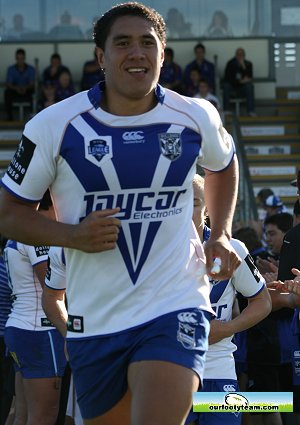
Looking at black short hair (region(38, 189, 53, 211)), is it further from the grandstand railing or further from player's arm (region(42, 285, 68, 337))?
the grandstand railing

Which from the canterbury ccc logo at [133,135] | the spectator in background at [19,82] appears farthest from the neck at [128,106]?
the spectator in background at [19,82]

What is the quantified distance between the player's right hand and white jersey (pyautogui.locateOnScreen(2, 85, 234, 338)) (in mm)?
148

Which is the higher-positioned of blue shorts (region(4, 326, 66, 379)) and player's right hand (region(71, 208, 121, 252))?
player's right hand (region(71, 208, 121, 252))

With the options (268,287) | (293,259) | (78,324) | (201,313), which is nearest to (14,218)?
(78,324)

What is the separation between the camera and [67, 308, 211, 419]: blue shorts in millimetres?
4531

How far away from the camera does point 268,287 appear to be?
693 centimetres

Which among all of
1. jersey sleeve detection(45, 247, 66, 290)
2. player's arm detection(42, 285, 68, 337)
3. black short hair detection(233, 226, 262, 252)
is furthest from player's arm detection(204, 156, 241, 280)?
black short hair detection(233, 226, 262, 252)

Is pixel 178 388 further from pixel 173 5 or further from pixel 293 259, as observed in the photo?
pixel 173 5

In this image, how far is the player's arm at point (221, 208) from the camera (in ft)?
15.4

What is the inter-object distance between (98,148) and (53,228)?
0.39 meters

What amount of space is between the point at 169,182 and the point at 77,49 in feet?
65.4

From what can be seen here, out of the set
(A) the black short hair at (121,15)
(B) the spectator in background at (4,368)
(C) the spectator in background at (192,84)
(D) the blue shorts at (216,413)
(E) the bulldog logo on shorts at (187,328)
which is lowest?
(B) the spectator in background at (4,368)

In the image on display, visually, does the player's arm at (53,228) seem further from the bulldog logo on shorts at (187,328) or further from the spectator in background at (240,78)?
the spectator in background at (240,78)

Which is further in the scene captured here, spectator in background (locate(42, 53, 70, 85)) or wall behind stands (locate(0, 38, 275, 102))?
wall behind stands (locate(0, 38, 275, 102))
